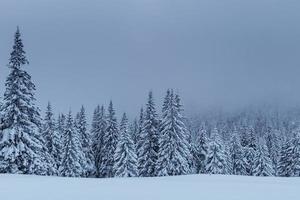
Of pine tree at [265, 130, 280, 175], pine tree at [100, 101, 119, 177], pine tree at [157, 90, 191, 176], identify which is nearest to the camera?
pine tree at [157, 90, 191, 176]

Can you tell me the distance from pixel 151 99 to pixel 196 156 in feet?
48.2

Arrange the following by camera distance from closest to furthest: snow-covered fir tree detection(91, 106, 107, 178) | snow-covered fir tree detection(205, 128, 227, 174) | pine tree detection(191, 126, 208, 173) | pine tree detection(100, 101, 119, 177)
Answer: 1. snow-covered fir tree detection(205, 128, 227, 174)
2. pine tree detection(100, 101, 119, 177)
3. pine tree detection(191, 126, 208, 173)
4. snow-covered fir tree detection(91, 106, 107, 178)

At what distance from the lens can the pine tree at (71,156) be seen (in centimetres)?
4788

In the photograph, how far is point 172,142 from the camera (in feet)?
148

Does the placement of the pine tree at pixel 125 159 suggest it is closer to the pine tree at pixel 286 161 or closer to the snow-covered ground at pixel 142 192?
the pine tree at pixel 286 161

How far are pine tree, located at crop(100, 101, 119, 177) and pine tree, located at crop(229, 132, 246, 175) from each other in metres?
20.4

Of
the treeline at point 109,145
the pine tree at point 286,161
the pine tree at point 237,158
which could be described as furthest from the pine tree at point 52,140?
the pine tree at point 286,161

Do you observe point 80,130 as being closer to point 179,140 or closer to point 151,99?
point 151,99

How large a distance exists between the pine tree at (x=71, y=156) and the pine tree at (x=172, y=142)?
11.1 metres

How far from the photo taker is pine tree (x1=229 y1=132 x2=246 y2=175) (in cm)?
6178

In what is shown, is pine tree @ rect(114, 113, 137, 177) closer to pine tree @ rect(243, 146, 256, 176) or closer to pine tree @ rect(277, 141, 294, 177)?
pine tree @ rect(277, 141, 294, 177)

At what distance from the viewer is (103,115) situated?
64000 mm

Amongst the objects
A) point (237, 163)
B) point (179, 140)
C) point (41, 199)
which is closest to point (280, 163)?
point (237, 163)

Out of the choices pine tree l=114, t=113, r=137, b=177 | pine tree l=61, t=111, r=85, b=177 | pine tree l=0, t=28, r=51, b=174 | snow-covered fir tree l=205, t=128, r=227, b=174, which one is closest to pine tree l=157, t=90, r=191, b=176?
pine tree l=114, t=113, r=137, b=177
